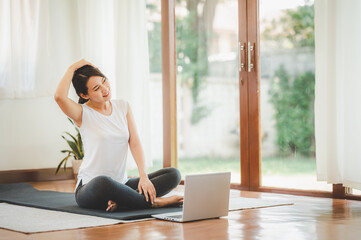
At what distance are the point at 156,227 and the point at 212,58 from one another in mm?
2152

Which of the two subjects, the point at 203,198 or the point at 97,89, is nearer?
Result: the point at 203,198

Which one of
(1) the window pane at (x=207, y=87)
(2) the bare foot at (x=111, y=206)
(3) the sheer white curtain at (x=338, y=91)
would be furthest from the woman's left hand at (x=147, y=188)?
(1) the window pane at (x=207, y=87)

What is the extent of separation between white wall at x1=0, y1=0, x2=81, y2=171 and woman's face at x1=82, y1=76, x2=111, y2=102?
2.01 m

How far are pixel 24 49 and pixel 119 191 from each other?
2.47m

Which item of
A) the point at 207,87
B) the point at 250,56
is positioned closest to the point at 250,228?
the point at 250,56

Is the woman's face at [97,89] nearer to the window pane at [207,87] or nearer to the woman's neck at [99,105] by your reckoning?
the woman's neck at [99,105]

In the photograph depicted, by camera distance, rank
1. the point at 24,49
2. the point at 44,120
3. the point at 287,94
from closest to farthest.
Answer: the point at 287,94 → the point at 24,49 → the point at 44,120

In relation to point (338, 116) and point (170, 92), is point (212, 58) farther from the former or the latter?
point (338, 116)

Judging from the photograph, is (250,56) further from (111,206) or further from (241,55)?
(111,206)

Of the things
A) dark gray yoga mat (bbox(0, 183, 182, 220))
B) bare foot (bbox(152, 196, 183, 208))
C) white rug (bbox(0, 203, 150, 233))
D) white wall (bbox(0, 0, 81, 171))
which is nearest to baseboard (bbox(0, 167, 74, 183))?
white wall (bbox(0, 0, 81, 171))

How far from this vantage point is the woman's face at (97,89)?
2.83m

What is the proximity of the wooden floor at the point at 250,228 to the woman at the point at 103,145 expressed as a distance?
312 mm

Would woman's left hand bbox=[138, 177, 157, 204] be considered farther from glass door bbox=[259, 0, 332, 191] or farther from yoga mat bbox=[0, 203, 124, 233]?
glass door bbox=[259, 0, 332, 191]

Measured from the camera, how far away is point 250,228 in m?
2.31
